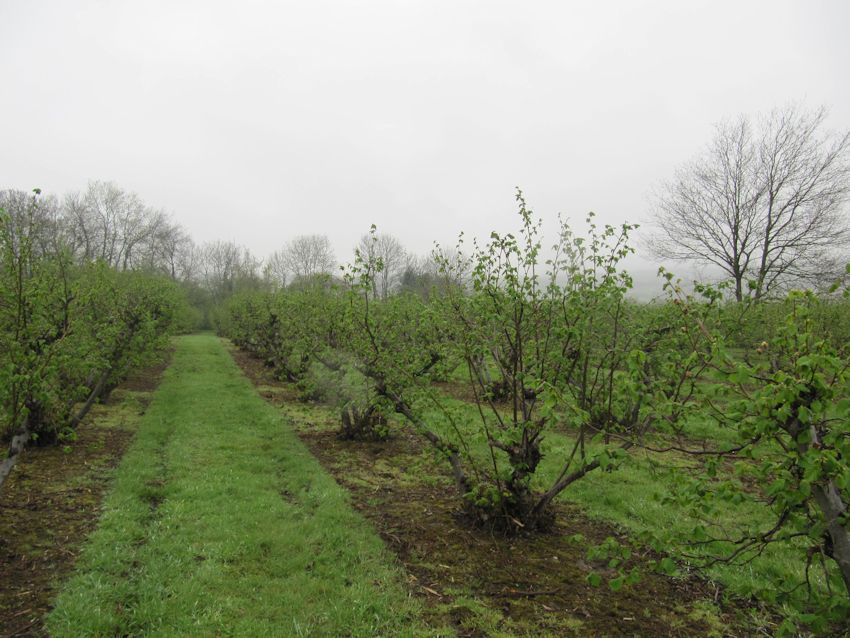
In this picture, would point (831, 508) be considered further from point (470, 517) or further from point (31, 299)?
point (31, 299)

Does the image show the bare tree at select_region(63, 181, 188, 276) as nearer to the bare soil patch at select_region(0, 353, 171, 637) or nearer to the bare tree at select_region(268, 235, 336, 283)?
the bare tree at select_region(268, 235, 336, 283)

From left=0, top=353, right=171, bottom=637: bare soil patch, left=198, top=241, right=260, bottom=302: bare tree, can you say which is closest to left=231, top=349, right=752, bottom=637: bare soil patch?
left=0, top=353, right=171, bottom=637: bare soil patch

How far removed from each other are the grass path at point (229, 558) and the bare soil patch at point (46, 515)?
0.19 m

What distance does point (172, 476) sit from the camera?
7449mm

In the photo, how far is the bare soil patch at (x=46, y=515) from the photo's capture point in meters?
4.18

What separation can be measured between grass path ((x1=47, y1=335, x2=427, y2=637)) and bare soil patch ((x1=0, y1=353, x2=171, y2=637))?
0.63 ft

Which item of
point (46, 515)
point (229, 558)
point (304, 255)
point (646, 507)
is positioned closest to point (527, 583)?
point (646, 507)

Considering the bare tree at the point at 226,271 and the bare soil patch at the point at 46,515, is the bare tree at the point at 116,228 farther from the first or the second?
the bare soil patch at the point at 46,515

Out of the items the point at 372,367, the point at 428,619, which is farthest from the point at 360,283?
the point at 428,619

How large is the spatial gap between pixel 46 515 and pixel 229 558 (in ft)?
9.74

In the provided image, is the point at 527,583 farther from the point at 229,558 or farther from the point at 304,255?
the point at 304,255

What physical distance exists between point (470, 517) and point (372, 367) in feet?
8.25

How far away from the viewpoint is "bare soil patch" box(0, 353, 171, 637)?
4.18m

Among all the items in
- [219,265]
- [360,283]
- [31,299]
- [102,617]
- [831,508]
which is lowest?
[102,617]
